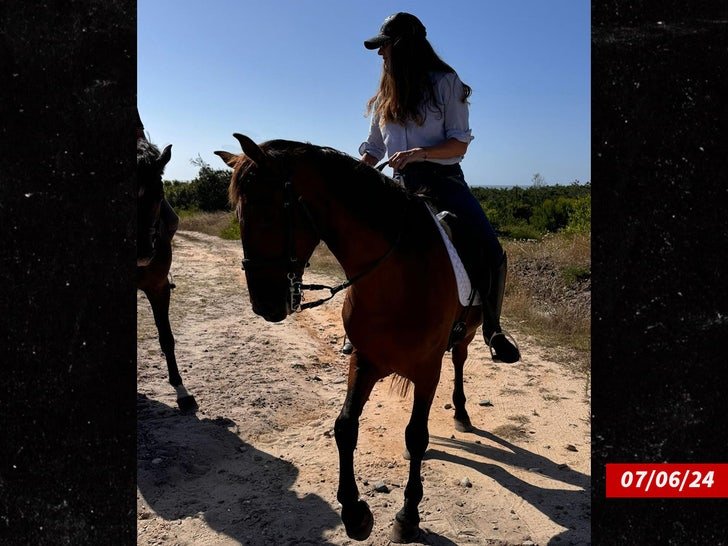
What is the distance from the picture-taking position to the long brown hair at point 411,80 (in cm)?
337

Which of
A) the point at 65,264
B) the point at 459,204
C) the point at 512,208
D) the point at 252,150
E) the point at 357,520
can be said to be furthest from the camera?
the point at 512,208

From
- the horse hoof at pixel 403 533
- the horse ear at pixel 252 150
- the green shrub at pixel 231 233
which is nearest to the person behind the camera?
the horse ear at pixel 252 150

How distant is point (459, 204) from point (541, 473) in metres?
2.02

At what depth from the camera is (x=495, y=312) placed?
3.88 meters

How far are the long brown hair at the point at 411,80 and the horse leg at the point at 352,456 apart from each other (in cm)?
147

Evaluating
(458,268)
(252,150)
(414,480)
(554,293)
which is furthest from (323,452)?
(554,293)

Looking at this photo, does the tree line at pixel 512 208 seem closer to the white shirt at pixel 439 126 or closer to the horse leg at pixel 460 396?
the horse leg at pixel 460 396

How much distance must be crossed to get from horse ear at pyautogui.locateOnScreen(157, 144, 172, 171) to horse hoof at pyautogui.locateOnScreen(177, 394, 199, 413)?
2099mm

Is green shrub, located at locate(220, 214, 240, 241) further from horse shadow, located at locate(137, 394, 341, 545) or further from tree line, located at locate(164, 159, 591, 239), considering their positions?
horse shadow, located at locate(137, 394, 341, 545)

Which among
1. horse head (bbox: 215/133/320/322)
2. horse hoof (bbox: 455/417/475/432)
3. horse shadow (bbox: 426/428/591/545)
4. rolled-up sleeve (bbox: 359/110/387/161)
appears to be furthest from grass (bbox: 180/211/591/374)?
horse head (bbox: 215/133/320/322)
